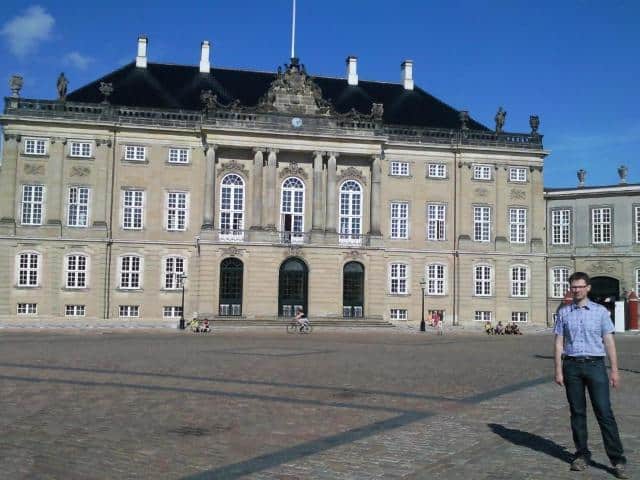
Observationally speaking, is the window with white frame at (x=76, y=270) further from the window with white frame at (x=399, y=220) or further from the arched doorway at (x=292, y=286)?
the window with white frame at (x=399, y=220)

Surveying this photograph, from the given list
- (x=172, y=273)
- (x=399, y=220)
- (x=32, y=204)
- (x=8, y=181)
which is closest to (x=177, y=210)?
(x=172, y=273)

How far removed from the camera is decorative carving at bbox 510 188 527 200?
187ft

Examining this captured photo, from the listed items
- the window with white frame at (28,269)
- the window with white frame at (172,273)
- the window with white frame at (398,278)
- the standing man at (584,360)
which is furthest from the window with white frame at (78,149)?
the standing man at (584,360)

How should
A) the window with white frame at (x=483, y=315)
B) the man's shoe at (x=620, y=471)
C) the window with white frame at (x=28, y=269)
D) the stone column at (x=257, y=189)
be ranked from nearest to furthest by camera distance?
the man's shoe at (x=620, y=471)
the window with white frame at (x=28, y=269)
the stone column at (x=257, y=189)
the window with white frame at (x=483, y=315)

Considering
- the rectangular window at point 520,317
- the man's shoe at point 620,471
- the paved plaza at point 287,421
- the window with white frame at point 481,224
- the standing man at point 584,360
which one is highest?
the window with white frame at point 481,224

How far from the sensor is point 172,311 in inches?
2047

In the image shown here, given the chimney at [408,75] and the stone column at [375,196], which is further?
the chimney at [408,75]

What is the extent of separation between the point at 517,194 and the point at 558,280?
24.3 ft

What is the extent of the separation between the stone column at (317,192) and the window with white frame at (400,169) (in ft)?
18.8

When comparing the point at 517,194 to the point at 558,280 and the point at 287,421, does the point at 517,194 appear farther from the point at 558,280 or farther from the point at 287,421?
the point at 287,421

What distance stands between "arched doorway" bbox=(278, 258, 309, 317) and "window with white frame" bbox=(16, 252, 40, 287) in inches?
621

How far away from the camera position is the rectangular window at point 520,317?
56.3 m

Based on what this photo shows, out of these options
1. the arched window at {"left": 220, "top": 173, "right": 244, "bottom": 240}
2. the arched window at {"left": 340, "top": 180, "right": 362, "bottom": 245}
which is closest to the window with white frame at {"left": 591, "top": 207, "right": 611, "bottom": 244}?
the arched window at {"left": 340, "top": 180, "right": 362, "bottom": 245}

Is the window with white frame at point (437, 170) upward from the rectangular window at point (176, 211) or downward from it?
upward
